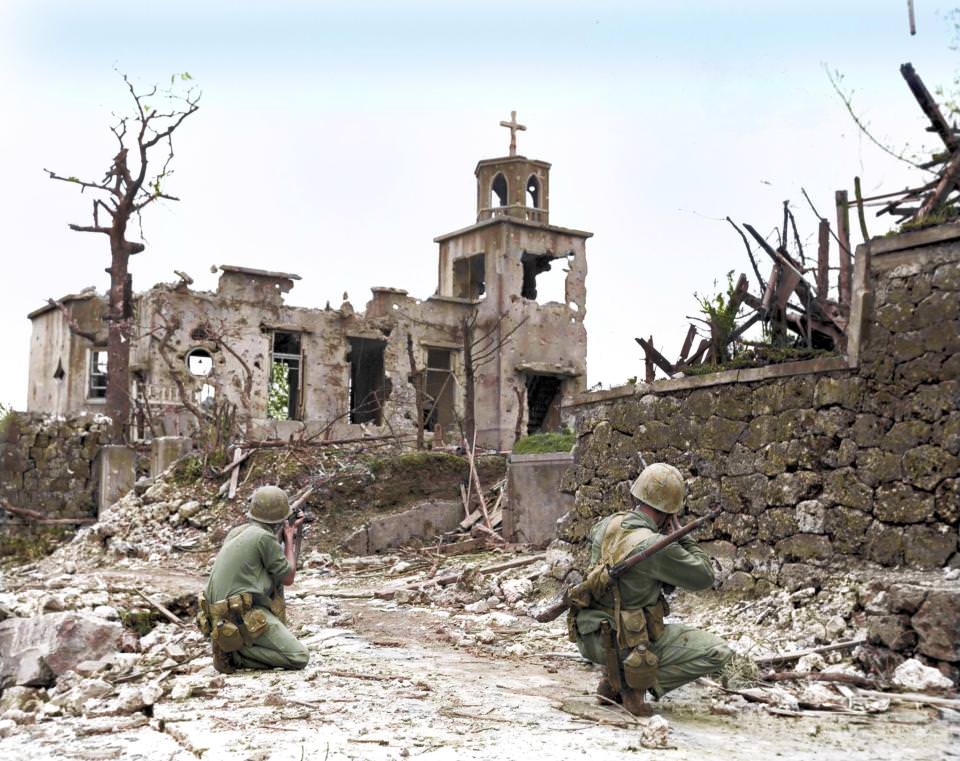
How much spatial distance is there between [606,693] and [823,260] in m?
4.94

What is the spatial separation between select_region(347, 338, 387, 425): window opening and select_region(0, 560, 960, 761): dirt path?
66.9 feet

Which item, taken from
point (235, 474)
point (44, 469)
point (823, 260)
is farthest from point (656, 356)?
point (44, 469)

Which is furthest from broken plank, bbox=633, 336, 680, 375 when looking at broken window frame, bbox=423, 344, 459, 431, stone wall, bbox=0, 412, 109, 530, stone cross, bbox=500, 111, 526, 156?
stone cross, bbox=500, 111, 526, 156

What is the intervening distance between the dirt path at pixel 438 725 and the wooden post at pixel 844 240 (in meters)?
3.88

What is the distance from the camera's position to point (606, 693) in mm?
6016

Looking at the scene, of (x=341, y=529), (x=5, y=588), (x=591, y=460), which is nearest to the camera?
(x=591, y=460)

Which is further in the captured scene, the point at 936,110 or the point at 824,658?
the point at 936,110

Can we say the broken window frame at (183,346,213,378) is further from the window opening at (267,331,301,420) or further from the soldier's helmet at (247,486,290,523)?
the soldier's helmet at (247,486,290,523)

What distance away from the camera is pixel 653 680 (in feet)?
18.7

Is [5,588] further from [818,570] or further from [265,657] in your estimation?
[818,570]

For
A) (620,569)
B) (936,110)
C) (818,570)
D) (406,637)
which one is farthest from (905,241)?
(406,637)

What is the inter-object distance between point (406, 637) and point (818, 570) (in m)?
3.46

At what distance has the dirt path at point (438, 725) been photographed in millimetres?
5098

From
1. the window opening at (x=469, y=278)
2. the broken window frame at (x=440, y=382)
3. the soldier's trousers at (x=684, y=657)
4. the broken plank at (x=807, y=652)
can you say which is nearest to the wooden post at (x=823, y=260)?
the broken plank at (x=807, y=652)
